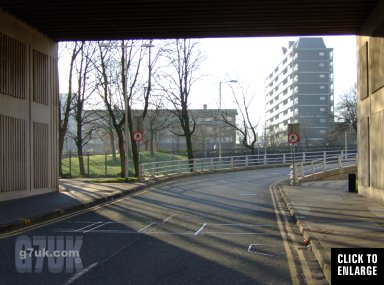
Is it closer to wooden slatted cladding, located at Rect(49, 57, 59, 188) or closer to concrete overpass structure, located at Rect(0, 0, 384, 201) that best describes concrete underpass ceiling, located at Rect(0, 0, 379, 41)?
concrete overpass structure, located at Rect(0, 0, 384, 201)

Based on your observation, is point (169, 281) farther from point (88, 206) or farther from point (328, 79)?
point (328, 79)

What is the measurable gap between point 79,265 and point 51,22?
13703 millimetres

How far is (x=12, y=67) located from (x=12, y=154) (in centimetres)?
335

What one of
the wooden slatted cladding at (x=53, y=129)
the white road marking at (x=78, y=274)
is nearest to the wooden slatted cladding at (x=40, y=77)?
the wooden slatted cladding at (x=53, y=129)

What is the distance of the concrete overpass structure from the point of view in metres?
17.2

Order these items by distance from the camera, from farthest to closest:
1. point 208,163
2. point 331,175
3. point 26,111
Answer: point 208,163 < point 331,175 < point 26,111

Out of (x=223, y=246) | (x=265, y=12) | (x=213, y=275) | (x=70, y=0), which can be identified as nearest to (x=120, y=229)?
(x=223, y=246)

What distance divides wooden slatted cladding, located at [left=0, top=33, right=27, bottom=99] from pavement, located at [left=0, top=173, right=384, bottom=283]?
4243 millimetres

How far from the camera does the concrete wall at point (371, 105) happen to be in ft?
55.0

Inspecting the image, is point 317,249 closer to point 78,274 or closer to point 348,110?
point 78,274

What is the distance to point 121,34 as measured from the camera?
2162 centimetres

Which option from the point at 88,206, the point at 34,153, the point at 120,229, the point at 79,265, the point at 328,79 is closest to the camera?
the point at 79,265

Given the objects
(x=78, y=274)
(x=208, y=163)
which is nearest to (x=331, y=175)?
(x=208, y=163)

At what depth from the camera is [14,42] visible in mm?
19469
